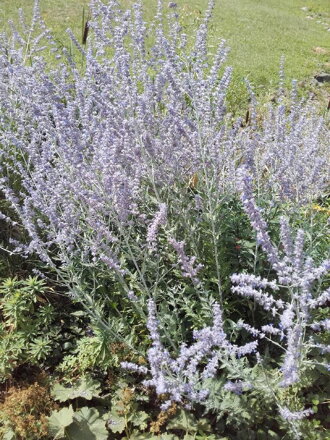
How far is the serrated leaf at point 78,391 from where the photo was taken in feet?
9.87

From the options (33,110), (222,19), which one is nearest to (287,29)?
(222,19)

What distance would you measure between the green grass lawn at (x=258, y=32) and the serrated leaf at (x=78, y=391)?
7.28 meters

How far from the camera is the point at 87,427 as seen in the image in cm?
286

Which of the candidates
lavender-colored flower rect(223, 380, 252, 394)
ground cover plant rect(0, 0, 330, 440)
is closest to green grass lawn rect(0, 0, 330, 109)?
ground cover plant rect(0, 0, 330, 440)

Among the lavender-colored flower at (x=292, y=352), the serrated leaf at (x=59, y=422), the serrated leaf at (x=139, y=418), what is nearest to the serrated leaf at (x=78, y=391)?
the serrated leaf at (x=59, y=422)

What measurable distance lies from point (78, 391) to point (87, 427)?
26cm

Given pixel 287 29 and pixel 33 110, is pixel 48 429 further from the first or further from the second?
pixel 287 29

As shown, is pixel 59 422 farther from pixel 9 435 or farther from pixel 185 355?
pixel 185 355

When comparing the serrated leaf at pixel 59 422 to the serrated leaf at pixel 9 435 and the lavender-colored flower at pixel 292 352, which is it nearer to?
the serrated leaf at pixel 9 435

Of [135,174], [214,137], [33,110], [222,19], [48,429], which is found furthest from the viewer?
[222,19]

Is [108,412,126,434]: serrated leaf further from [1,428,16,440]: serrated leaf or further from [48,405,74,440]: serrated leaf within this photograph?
[1,428,16,440]: serrated leaf

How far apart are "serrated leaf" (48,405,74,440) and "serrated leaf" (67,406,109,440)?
0.24 ft

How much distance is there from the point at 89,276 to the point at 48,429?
101 centimetres

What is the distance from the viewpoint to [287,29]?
1778cm
